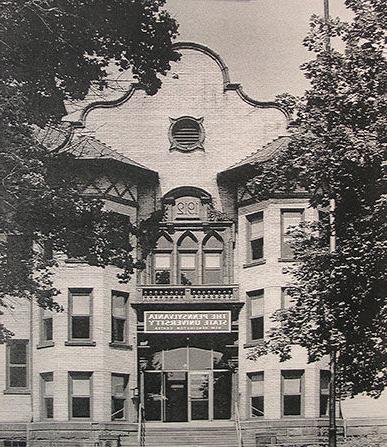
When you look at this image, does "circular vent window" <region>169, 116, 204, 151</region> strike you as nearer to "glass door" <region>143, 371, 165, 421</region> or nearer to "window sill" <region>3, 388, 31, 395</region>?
"glass door" <region>143, 371, 165, 421</region>

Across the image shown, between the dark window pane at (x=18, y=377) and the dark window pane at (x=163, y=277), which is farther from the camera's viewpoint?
the dark window pane at (x=163, y=277)

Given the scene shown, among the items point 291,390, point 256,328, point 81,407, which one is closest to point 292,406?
point 291,390

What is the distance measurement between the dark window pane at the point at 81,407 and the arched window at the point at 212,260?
3.17 m

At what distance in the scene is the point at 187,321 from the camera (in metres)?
17.9

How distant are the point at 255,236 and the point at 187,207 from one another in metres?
1.37

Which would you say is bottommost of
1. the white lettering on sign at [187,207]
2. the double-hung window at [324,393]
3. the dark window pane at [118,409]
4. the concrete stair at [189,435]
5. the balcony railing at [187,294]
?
the concrete stair at [189,435]

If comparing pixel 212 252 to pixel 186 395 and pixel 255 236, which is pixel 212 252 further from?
A: pixel 186 395

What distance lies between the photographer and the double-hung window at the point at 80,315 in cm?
1691

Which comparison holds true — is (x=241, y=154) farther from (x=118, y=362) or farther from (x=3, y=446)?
(x=3, y=446)

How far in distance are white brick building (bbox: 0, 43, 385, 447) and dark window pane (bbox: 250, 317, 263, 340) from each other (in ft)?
0.08

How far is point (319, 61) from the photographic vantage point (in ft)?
33.5

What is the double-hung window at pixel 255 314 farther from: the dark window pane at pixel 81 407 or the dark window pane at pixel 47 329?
the dark window pane at pixel 47 329

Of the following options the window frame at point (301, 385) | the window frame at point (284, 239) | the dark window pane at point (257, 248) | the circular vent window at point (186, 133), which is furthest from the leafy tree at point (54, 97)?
the window frame at point (301, 385)

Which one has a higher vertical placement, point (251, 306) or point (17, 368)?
point (251, 306)
